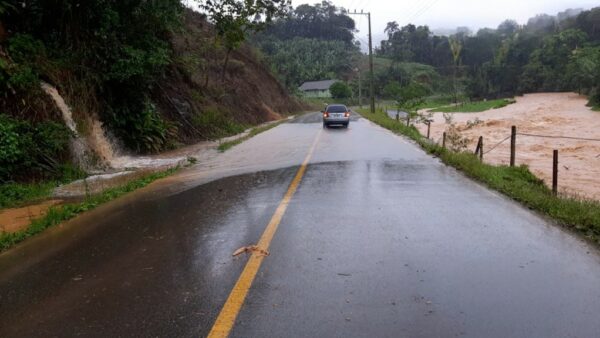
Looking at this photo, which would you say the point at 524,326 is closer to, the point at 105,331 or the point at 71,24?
the point at 105,331

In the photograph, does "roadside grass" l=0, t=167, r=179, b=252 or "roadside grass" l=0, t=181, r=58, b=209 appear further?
"roadside grass" l=0, t=181, r=58, b=209

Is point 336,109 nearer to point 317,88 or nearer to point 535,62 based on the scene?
point 535,62

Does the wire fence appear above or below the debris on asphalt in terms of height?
below

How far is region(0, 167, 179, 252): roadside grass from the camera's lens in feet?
22.3

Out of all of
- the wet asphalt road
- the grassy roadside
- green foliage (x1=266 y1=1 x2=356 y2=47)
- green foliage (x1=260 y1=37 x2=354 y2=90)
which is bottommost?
the grassy roadside

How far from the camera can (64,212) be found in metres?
8.03

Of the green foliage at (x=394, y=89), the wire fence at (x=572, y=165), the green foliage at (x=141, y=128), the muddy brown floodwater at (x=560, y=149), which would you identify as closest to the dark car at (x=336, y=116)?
the muddy brown floodwater at (x=560, y=149)

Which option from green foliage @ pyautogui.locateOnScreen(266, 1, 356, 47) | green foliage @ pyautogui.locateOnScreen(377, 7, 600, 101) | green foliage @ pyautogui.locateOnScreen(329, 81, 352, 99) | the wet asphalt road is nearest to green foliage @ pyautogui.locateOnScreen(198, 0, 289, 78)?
the wet asphalt road

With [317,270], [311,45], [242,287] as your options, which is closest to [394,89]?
[317,270]

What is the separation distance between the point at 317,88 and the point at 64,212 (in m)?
107

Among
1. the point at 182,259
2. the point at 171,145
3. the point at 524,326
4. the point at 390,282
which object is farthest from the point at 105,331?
the point at 171,145

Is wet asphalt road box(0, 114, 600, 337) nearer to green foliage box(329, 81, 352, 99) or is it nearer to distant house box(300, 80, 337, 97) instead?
green foliage box(329, 81, 352, 99)

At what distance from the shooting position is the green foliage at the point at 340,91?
3989 inches

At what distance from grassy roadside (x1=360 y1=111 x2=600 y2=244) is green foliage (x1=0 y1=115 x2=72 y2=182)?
968 centimetres
